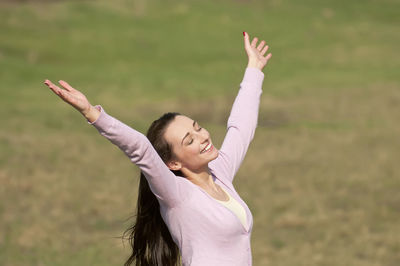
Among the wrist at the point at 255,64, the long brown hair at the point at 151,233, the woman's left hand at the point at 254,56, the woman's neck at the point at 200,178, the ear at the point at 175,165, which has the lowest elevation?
the long brown hair at the point at 151,233

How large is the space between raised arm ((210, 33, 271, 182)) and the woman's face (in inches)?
19.0

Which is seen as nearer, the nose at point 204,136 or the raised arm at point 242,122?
the nose at point 204,136

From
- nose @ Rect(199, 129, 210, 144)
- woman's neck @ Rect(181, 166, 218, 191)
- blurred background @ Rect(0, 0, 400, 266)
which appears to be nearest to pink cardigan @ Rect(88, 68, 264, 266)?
woman's neck @ Rect(181, 166, 218, 191)

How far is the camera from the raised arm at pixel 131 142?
11.4ft

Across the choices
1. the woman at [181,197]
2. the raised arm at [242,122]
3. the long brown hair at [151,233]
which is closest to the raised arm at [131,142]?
the woman at [181,197]

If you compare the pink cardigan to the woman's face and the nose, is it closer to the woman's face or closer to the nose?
the woman's face

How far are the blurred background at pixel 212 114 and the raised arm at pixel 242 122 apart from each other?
1430 millimetres

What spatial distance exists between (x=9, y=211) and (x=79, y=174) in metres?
2.55

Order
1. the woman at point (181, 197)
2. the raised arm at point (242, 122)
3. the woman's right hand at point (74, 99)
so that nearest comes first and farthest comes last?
1. the woman's right hand at point (74, 99)
2. the woman at point (181, 197)
3. the raised arm at point (242, 122)

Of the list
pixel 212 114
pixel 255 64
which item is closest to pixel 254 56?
pixel 255 64

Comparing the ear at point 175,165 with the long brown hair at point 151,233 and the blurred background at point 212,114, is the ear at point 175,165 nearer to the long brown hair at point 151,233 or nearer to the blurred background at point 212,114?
the long brown hair at point 151,233

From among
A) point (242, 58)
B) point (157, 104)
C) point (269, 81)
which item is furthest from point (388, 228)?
point (242, 58)

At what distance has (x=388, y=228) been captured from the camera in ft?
35.7

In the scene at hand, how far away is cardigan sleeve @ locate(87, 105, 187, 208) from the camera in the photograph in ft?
11.5
